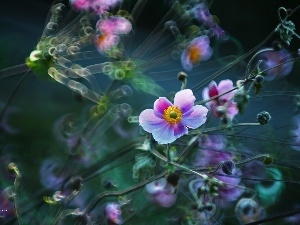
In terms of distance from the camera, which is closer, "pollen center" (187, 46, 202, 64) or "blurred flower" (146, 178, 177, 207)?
"blurred flower" (146, 178, 177, 207)

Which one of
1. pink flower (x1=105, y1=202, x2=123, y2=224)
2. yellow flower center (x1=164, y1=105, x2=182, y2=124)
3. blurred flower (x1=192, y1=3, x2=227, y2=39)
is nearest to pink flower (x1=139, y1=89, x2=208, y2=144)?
yellow flower center (x1=164, y1=105, x2=182, y2=124)

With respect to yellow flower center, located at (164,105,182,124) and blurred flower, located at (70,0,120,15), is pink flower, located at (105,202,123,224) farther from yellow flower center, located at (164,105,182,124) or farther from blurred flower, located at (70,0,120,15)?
blurred flower, located at (70,0,120,15)

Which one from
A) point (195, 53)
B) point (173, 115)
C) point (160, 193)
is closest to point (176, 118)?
point (173, 115)

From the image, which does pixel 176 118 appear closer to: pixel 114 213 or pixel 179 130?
pixel 179 130

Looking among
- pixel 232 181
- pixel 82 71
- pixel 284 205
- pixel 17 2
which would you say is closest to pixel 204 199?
pixel 232 181

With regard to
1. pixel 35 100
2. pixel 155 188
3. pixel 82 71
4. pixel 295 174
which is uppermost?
pixel 82 71

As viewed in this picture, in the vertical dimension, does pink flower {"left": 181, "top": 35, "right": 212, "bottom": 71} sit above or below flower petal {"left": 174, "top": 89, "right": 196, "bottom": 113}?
below

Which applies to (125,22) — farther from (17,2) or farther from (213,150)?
(17,2)

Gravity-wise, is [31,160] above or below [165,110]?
below
